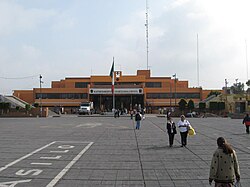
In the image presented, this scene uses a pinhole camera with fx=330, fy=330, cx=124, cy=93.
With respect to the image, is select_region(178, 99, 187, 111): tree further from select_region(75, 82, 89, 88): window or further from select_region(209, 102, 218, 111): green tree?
select_region(75, 82, 89, 88): window

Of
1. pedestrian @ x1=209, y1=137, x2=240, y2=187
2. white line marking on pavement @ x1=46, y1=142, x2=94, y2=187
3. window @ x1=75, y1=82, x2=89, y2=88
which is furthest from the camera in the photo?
window @ x1=75, y1=82, x2=89, y2=88

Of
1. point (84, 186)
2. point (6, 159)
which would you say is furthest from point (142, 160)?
point (6, 159)

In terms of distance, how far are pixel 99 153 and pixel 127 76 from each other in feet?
248

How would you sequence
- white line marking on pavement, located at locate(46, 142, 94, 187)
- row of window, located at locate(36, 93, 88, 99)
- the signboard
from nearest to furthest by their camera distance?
white line marking on pavement, located at locate(46, 142, 94, 187) → the signboard → row of window, located at locate(36, 93, 88, 99)

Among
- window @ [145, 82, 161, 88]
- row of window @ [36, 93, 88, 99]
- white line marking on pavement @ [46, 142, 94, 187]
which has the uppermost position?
window @ [145, 82, 161, 88]

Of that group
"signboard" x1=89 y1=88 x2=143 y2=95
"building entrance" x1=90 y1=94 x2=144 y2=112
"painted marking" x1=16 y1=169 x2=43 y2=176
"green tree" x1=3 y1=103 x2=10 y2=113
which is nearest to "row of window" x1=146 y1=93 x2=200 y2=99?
"building entrance" x1=90 y1=94 x2=144 y2=112

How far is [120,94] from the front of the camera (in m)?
79.8

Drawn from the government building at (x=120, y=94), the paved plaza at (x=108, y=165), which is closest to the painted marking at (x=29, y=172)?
the paved plaza at (x=108, y=165)

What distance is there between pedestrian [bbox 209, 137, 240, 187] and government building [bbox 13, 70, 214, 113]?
72.0 meters

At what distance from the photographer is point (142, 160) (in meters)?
11.0

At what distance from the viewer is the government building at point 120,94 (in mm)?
79500

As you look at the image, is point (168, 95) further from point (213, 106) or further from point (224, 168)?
point (224, 168)

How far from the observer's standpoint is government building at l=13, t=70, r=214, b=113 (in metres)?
79.5

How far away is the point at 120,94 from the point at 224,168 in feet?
244
